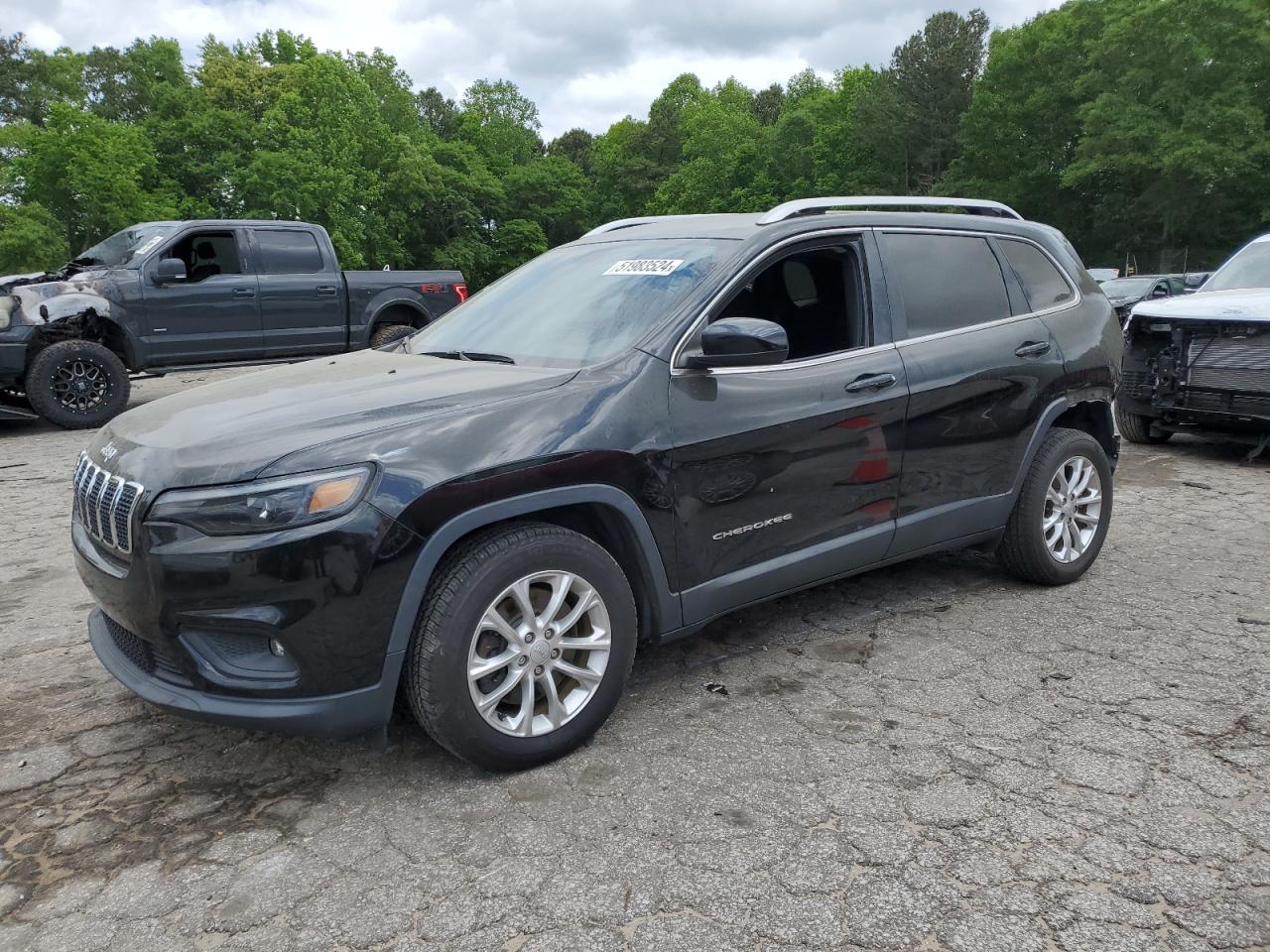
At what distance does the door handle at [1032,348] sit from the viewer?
425 centimetres

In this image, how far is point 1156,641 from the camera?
13.0 feet

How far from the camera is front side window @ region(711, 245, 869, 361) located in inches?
151

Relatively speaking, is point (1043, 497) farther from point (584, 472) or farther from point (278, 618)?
point (278, 618)

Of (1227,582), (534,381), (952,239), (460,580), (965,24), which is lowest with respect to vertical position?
(1227,582)

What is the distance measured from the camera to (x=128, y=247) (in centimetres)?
Result: 1073

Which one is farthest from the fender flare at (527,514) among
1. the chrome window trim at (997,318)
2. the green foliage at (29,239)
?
the green foliage at (29,239)

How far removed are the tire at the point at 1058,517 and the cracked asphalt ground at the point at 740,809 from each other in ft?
1.10

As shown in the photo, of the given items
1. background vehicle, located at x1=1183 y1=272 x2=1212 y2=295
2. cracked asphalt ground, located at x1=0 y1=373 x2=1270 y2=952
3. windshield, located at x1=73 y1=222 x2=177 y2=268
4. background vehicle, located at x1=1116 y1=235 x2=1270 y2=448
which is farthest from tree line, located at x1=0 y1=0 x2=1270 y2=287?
cracked asphalt ground, located at x1=0 y1=373 x2=1270 y2=952

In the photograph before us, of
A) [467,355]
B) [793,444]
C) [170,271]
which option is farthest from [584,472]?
[170,271]

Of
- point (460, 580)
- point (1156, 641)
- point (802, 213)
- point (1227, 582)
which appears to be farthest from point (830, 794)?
point (1227, 582)

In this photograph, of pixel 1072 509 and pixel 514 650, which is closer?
pixel 514 650

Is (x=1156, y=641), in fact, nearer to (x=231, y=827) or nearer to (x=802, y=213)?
(x=802, y=213)

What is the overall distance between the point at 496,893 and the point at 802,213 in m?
2.67

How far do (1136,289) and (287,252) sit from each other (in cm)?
1577
